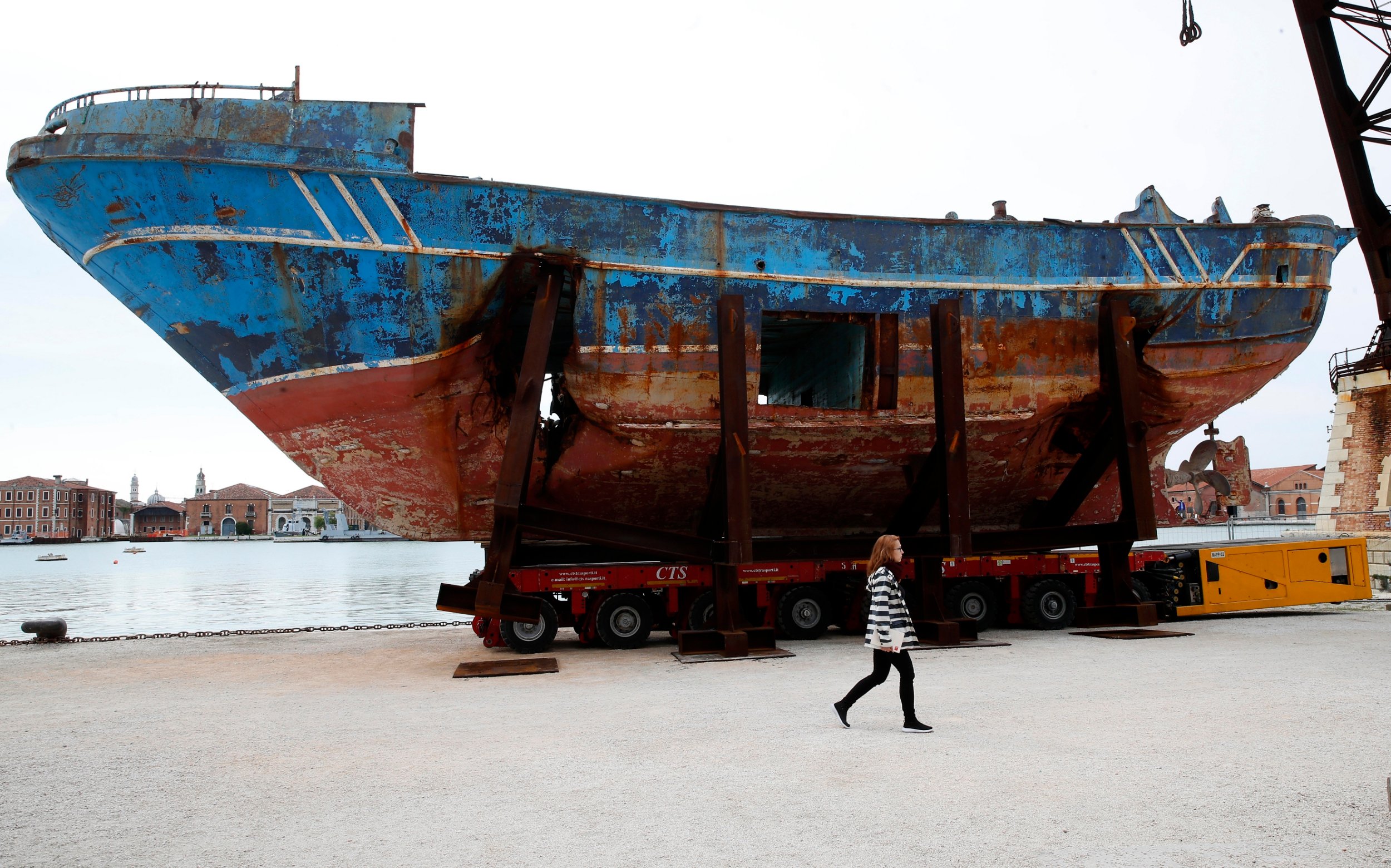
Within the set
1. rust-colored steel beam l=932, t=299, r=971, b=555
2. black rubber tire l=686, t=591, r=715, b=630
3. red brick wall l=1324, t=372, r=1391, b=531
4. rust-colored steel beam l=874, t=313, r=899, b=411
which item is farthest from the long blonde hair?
red brick wall l=1324, t=372, r=1391, b=531

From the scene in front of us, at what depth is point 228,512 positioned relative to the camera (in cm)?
13550

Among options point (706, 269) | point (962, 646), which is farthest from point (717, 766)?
point (706, 269)

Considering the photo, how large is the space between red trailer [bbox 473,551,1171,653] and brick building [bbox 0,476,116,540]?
144364 mm

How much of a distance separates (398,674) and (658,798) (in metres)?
5.40

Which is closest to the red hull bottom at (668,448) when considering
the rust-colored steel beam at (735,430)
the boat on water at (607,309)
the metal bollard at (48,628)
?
the boat on water at (607,309)

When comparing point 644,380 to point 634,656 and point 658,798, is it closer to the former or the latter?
point 634,656

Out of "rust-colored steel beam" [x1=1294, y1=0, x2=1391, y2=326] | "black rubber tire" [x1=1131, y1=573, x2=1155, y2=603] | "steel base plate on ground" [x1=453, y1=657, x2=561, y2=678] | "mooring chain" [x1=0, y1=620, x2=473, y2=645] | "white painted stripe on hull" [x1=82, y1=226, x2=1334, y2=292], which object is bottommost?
"mooring chain" [x1=0, y1=620, x2=473, y2=645]

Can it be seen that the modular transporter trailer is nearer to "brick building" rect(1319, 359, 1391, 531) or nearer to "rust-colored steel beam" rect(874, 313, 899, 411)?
"rust-colored steel beam" rect(874, 313, 899, 411)

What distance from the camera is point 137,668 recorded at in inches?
375

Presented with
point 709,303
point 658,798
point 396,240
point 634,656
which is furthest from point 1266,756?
point 396,240

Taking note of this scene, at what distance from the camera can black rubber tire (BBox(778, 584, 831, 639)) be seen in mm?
11188

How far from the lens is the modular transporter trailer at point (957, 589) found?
419 inches

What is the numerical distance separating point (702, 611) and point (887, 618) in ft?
17.6

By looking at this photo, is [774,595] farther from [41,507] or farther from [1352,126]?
[41,507]
